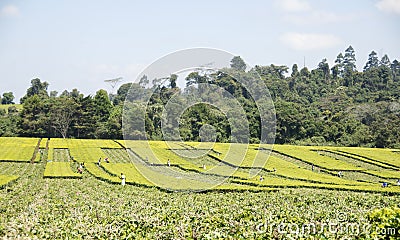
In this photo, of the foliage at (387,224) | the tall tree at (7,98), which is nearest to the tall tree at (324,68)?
the tall tree at (7,98)

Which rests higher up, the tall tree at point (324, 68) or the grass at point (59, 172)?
the tall tree at point (324, 68)

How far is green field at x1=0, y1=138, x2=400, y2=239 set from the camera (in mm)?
Result: 12102

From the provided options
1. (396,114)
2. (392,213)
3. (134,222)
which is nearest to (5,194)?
(134,222)

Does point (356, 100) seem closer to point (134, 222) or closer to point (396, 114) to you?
point (396, 114)

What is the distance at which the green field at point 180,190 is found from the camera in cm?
1210

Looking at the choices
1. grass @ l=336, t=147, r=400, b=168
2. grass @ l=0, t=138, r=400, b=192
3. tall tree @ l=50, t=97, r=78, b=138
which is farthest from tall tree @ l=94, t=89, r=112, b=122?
grass @ l=336, t=147, r=400, b=168

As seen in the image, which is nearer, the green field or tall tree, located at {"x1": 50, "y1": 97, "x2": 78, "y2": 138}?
the green field

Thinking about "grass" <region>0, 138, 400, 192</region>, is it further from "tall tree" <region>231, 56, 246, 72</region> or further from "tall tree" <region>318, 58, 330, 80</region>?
"tall tree" <region>318, 58, 330, 80</region>

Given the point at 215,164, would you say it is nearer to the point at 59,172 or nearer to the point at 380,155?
the point at 59,172

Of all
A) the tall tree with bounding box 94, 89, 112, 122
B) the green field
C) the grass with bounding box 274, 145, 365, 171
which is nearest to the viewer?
the green field

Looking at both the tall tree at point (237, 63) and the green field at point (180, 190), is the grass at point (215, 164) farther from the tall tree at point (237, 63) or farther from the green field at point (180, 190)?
the tall tree at point (237, 63)

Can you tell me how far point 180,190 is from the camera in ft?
81.8

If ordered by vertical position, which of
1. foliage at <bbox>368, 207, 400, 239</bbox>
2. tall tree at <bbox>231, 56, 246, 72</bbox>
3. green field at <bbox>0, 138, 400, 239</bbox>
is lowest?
green field at <bbox>0, 138, 400, 239</bbox>

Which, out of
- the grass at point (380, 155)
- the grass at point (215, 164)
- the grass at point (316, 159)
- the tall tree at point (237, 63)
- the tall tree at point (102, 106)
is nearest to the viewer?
the tall tree at point (237, 63)
